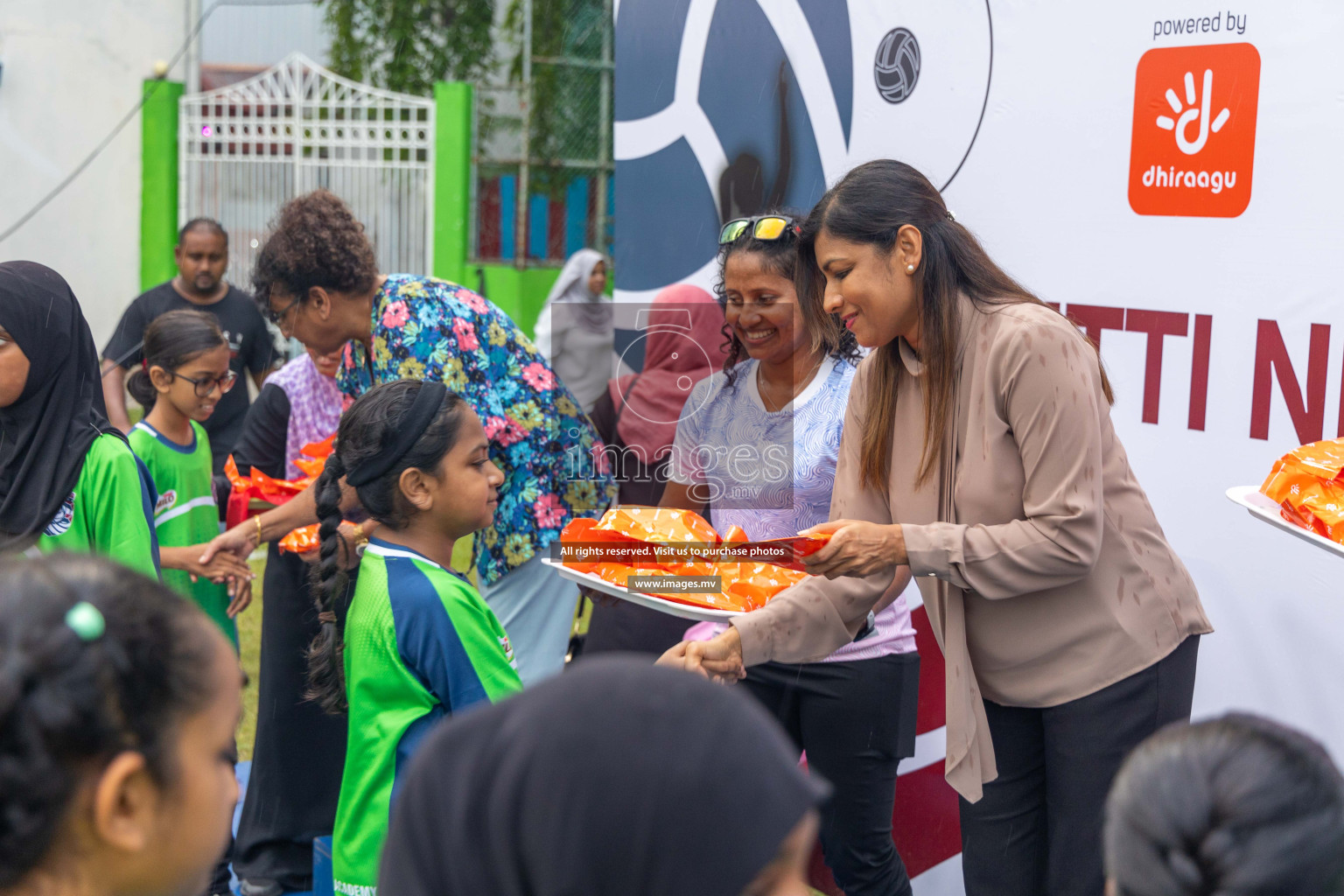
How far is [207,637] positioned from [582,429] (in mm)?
2254

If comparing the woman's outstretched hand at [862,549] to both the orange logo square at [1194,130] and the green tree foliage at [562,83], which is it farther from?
the green tree foliage at [562,83]

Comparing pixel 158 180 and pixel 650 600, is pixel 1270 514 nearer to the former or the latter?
pixel 650 600

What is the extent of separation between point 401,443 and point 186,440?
165 cm

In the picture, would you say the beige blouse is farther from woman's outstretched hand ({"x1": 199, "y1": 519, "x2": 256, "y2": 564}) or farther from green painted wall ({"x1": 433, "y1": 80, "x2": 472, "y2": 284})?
green painted wall ({"x1": 433, "y1": 80, "x2": 472, "y2": 284})

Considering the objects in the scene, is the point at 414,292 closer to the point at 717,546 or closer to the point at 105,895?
the point at 717,546

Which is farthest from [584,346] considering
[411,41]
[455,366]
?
[411,41]

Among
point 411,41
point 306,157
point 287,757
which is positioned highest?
point 411,41

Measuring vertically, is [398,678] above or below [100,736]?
below

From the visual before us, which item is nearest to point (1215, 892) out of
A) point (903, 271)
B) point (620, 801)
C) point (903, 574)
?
point (620, 801)

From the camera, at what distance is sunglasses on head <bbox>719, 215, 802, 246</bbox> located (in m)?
2.75

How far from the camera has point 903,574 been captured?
2555 mm

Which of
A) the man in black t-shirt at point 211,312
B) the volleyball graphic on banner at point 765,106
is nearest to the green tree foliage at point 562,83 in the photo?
the man in black t-shirt at point 211,312

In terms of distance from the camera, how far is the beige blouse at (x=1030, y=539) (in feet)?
6.68

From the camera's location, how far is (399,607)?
2.24 m
